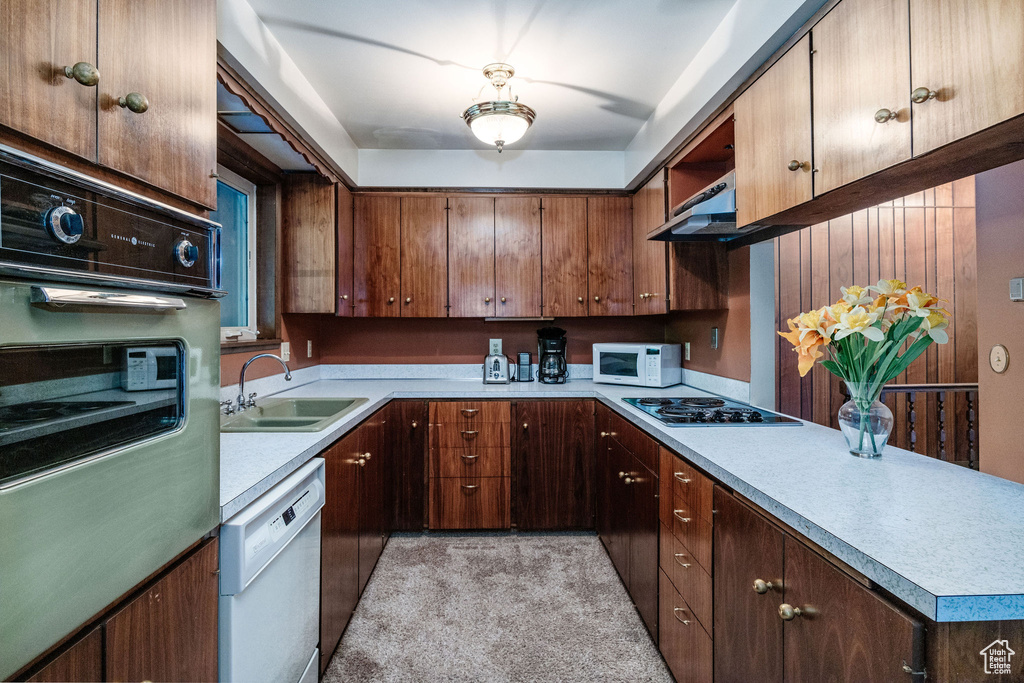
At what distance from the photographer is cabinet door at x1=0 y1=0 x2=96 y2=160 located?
0.60 meters

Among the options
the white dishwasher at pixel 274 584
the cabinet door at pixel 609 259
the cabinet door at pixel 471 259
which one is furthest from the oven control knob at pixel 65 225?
the cabinet door at pixel 609 259

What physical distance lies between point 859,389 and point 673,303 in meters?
1.35

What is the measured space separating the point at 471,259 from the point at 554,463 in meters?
1.40

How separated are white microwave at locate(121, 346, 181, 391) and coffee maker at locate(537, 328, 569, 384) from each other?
8.10ft

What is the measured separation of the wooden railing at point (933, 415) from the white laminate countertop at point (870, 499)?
A: 4.43 ft

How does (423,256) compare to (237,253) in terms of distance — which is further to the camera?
(423,256)

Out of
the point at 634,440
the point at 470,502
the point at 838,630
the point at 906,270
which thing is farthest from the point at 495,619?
the point at 906,270

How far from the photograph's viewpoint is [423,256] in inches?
123

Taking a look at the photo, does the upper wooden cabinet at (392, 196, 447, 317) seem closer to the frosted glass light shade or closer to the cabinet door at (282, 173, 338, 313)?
the cabinet door at (282, 173, 338, 313)

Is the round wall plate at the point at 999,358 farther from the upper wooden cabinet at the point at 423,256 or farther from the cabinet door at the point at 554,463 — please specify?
the upper wooden cabinet at the point at 423,256

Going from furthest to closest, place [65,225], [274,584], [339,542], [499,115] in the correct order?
[499,115], [339,542], [274,584], [65,225]

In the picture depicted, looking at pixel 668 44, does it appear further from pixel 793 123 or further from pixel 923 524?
pixel 923 524

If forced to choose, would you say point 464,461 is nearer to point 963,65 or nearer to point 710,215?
point 710,215

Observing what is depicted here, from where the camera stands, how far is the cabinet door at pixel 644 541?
184 centimetres
